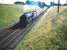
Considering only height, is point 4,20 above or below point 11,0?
below

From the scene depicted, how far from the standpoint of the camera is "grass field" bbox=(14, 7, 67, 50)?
2250 millimetres

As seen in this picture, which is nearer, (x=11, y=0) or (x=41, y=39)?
(x=41, y=39)

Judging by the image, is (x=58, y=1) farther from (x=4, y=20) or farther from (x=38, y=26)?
(x=4, y=20)

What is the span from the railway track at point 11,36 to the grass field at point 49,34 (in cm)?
6

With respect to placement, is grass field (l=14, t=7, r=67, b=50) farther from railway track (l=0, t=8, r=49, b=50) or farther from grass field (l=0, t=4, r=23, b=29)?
grass field (l=0, t=4, r=23, b=29)

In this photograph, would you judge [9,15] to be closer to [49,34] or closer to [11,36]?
[11,36]

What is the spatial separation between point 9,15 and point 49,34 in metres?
0.66

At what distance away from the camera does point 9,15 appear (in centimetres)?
242

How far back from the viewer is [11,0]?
245 centimetres

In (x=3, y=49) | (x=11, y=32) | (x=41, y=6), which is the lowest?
(x=3, y=49)

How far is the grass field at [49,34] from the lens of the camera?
225 centimetres

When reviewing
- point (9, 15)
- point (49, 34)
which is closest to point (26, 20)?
point (9, 15)

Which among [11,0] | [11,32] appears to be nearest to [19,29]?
[11,32]

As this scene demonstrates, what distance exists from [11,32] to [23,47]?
292 millimetres
